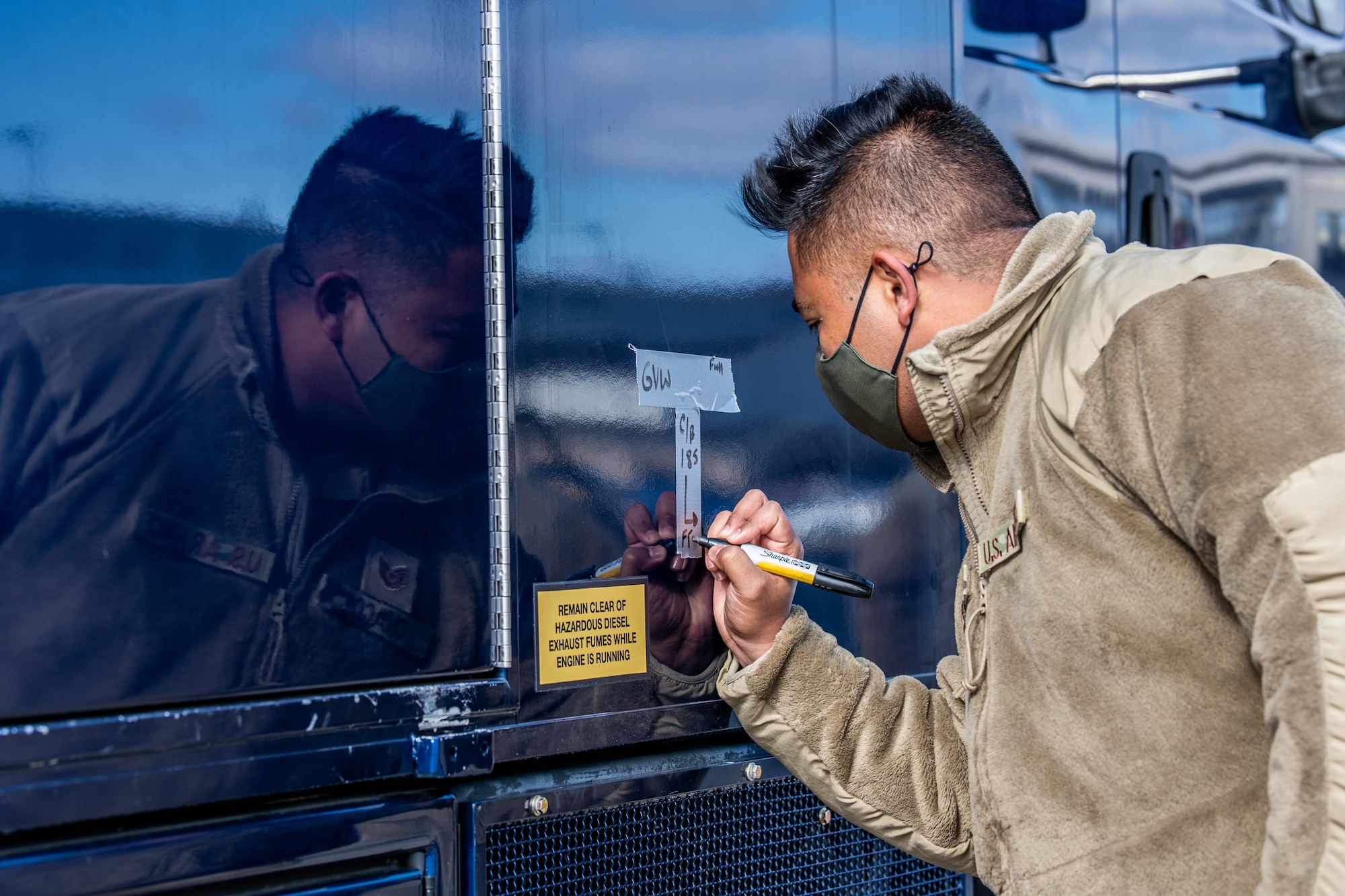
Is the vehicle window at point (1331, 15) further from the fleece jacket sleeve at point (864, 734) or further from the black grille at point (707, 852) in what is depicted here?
the black grille at point (707, 852)

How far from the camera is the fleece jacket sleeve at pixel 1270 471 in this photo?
38.2 inches

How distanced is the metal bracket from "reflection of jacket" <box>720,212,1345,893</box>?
38 centimetres

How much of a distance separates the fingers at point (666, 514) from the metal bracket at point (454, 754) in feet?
1.20

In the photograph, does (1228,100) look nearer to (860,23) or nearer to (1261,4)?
(1261,4)


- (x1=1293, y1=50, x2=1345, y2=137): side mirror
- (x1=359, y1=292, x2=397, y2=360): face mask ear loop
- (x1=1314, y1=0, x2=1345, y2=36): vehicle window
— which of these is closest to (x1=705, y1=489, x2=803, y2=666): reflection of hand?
(x1=359, y1=292, x2=397, y2=360): face mask ear loop

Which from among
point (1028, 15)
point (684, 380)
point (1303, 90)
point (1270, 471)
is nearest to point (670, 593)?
point (684, 380)

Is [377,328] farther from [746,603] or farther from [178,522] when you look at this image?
[746,603]

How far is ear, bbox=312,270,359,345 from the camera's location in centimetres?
127

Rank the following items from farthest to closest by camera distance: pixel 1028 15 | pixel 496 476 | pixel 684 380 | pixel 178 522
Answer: pixel 1028 15 → pixel 684 380 → pixel 496 476 → pixel 178 522

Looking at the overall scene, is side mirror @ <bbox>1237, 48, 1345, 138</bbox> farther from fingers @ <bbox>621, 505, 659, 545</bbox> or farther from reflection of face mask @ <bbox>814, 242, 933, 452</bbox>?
fingers @ <bbox>621, 505, 659, 545</bbox>

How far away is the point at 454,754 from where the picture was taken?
134cm

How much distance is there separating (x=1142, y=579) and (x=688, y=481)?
2.07 ft

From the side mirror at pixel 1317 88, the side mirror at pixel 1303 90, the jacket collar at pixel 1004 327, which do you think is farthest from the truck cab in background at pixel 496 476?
the side mirror at pixel 1317 88

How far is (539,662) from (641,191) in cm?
64
